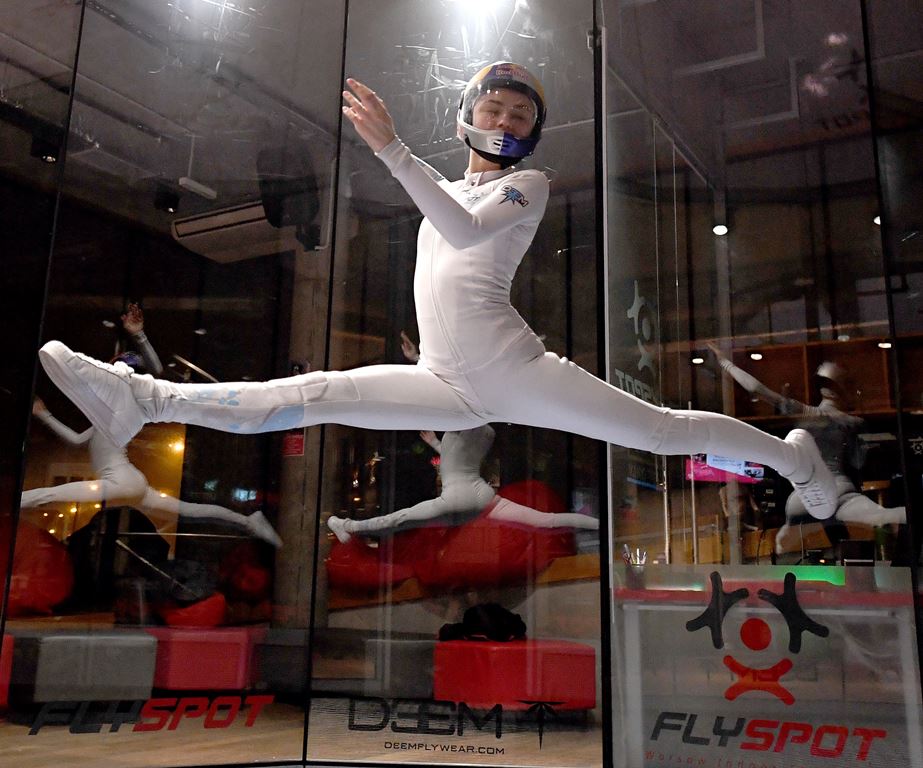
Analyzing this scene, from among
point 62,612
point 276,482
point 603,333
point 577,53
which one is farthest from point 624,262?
point 62,612

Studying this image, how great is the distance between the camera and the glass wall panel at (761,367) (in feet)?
10.3

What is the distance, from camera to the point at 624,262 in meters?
3.72

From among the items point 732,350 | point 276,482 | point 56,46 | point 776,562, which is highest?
point 56,46

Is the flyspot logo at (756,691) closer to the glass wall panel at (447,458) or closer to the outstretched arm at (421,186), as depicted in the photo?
the glass wall panel at (447,458)

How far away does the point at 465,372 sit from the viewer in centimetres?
232

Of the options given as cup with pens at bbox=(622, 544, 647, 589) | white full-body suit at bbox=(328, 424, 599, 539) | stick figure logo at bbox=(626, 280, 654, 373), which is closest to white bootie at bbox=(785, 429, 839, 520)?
cup with pens at bbox=(622, 544, 647, 589)

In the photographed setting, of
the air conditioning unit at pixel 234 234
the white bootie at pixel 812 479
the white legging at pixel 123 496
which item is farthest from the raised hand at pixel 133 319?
the white bootie at pixel 812 479

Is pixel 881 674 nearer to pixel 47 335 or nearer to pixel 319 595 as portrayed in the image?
pixel 319 595

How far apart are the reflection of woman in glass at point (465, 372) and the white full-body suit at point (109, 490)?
76.1 inches

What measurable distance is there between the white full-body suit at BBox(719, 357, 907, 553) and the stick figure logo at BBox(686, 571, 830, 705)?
0.19 m

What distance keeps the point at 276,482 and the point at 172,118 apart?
1.78 metres

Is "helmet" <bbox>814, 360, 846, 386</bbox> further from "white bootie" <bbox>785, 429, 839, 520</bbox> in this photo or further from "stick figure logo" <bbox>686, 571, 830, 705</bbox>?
"stick figure logo" <bbox>686, 571, 830, 705</bbox>

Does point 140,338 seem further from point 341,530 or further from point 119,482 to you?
point 341,530

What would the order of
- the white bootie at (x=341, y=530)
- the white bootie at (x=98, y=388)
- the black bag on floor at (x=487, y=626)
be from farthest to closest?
the white bootie at (x=341, y=530) → the black bag on floor at (x=487, y=626) → the white bootie at (x=98, y=388)
